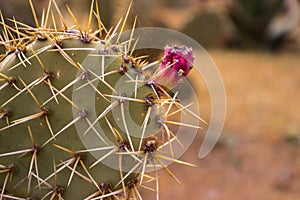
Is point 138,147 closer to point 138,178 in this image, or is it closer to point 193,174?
point 138,178

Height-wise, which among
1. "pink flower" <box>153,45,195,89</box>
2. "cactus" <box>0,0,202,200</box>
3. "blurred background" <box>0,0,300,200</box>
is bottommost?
"blurred background" <box>0,0,300,200</box>

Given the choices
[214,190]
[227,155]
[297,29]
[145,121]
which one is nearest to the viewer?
[145,121]

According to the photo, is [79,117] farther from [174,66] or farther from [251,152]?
[251,152]

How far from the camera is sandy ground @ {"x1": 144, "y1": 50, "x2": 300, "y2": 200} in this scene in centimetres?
393

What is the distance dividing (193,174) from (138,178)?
264 centimetres

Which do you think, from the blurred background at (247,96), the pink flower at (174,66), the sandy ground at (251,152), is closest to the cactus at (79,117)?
the pink flower at (174,66)

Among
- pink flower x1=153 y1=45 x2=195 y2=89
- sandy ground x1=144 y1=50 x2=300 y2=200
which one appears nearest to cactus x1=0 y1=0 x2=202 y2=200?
pink flower x1=153 y1=45 x2=195 y2=89

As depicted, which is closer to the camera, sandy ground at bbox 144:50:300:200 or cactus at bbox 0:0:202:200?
cactus at bbox 0:0:202:200

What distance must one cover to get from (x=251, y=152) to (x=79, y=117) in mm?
3096

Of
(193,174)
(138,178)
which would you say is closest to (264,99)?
(193,174)

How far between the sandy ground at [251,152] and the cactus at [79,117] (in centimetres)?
221

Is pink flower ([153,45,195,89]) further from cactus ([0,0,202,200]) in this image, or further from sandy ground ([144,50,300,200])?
sandy ground ([144,50,300,200])

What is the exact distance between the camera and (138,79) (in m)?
1.51

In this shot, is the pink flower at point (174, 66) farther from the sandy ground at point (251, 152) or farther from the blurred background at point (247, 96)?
the sandy ground at point (251, 152)
